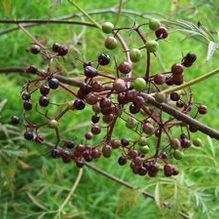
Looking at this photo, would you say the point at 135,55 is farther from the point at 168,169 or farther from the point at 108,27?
the point at 168,169

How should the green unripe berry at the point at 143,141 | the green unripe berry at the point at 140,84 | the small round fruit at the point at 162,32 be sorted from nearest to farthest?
the green unripe berry at the point at 140,84 → the small round fruit at the point at 162,32 → the green unripe berry at the point at 143,141

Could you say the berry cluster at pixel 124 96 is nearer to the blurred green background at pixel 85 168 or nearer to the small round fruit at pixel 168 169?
the small round fruit at pixel 168 169

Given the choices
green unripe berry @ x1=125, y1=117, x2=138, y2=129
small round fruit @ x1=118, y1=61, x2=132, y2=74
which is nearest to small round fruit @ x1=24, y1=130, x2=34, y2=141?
green unripe berry @ x1=125, y1=117, x2=138, y2=129

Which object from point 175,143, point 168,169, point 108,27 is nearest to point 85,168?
point 168,169

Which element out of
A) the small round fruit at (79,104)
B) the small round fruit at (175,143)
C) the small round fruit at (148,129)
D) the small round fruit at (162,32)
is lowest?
the small round fruit at (175,143)

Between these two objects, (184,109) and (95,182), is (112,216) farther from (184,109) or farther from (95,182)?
(184,109)

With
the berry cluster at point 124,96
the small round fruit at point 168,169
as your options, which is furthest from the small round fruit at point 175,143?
the small round fruit at point 168,169

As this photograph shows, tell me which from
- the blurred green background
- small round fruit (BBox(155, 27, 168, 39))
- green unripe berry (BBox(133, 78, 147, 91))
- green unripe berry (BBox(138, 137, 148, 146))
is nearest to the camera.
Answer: green unripe berry (BBox(133, 78, 147, 91))

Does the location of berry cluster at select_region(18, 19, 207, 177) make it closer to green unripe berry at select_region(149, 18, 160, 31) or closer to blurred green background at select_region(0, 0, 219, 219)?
green unripe berry at select_region(149, 18, 160, 31)
